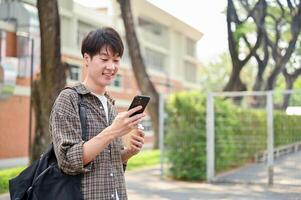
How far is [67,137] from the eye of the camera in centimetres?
209

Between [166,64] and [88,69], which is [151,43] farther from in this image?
[88,69]

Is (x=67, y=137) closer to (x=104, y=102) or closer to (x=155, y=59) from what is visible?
(x=104, y=102)

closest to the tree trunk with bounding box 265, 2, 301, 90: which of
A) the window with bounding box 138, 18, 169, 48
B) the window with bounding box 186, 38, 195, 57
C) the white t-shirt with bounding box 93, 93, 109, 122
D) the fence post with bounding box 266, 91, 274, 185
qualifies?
the fence post with bounding box 266, 91, 274, 185

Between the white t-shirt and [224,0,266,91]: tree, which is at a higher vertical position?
[224,0,266,91]: tree

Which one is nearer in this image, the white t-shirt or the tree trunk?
the white t-shirt

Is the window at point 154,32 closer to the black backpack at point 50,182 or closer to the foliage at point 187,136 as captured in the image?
the foliage at point 187,136

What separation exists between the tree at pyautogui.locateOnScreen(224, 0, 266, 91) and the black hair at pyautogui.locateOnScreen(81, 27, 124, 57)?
13475 mm

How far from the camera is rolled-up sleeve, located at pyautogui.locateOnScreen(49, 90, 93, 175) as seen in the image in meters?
2.06

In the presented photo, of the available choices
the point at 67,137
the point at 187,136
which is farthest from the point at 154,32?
the point at 67,137

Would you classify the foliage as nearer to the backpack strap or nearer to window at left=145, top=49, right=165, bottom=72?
the backpack strap

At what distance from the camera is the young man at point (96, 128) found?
206cm

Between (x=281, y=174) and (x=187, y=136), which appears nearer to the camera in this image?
(x=281, y=174)

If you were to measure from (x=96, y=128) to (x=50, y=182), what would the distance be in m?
0.29

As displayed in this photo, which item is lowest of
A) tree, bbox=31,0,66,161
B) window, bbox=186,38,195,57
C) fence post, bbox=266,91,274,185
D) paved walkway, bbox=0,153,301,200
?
paved walkway, bbox=0,153,301,200
